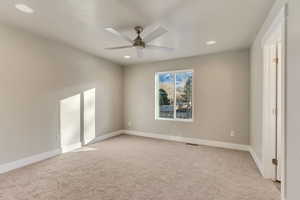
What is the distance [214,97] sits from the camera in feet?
13.8

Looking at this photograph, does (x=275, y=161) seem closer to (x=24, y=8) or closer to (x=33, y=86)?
(x=24, y=8)

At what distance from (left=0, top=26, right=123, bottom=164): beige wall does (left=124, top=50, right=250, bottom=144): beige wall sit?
2.30m

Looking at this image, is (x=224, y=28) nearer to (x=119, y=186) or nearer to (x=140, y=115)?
(x=119, y=186)

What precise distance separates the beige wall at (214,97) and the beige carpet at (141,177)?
0.66 metres

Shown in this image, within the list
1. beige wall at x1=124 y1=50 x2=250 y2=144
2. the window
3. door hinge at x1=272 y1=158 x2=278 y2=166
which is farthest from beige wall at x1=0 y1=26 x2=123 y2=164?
door hinge at x1=272 y1=158 x2=278 y2=166

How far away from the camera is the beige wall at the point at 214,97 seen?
390 centimetres

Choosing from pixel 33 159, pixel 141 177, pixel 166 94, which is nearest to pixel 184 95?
pixel 166 94

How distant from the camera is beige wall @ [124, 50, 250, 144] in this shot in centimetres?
390

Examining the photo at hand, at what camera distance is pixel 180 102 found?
486 centimetres

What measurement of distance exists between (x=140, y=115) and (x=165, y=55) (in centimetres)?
216

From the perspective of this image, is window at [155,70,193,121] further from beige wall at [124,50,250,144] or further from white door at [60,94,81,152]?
white door at [60,94,81,152]

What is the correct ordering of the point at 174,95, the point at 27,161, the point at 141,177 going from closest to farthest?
the point at 141,177
the point at 27,161
the point at 174,95

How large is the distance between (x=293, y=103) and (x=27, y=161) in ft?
13.5

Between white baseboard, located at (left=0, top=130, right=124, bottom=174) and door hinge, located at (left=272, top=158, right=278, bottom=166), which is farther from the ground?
door hinge, located at (left=272, top=158, right=278, bottom=166)
